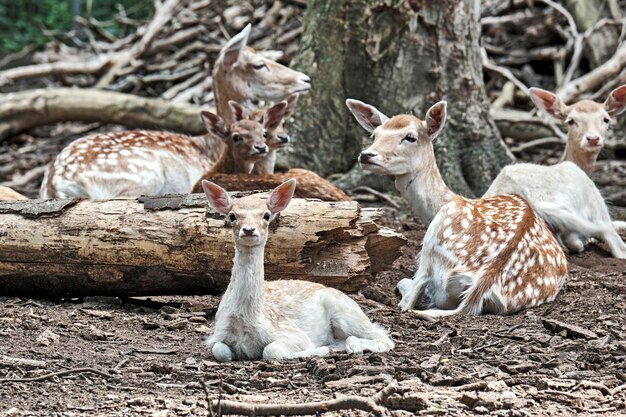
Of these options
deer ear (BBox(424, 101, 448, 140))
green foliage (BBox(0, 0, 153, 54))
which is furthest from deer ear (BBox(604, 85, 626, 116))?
green foliage (BBox(0, 0, 153, 54))

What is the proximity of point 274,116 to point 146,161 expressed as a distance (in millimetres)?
1285

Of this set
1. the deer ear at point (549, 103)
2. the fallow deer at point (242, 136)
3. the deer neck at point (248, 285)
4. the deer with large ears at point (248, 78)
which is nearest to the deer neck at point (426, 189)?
the fallow deer at point (242, 136)

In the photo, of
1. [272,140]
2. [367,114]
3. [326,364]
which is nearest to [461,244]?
[367,114]

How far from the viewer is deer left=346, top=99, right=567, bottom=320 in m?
6.16

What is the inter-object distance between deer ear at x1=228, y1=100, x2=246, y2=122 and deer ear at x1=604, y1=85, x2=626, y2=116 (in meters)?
2.89

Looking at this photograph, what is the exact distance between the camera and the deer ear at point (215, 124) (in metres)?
8.34

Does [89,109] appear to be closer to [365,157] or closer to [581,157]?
[581,157]

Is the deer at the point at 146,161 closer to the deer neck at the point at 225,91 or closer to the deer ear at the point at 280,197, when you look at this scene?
the deer neck at the point at 225,91

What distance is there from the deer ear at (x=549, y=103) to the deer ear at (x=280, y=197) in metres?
3.62

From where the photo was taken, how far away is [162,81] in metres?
14.1

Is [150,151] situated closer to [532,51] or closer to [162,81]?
[162,81]

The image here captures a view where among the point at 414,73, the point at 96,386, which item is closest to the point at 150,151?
the point at 414,73

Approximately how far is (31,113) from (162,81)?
223cm

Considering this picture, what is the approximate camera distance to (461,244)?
630 cm
